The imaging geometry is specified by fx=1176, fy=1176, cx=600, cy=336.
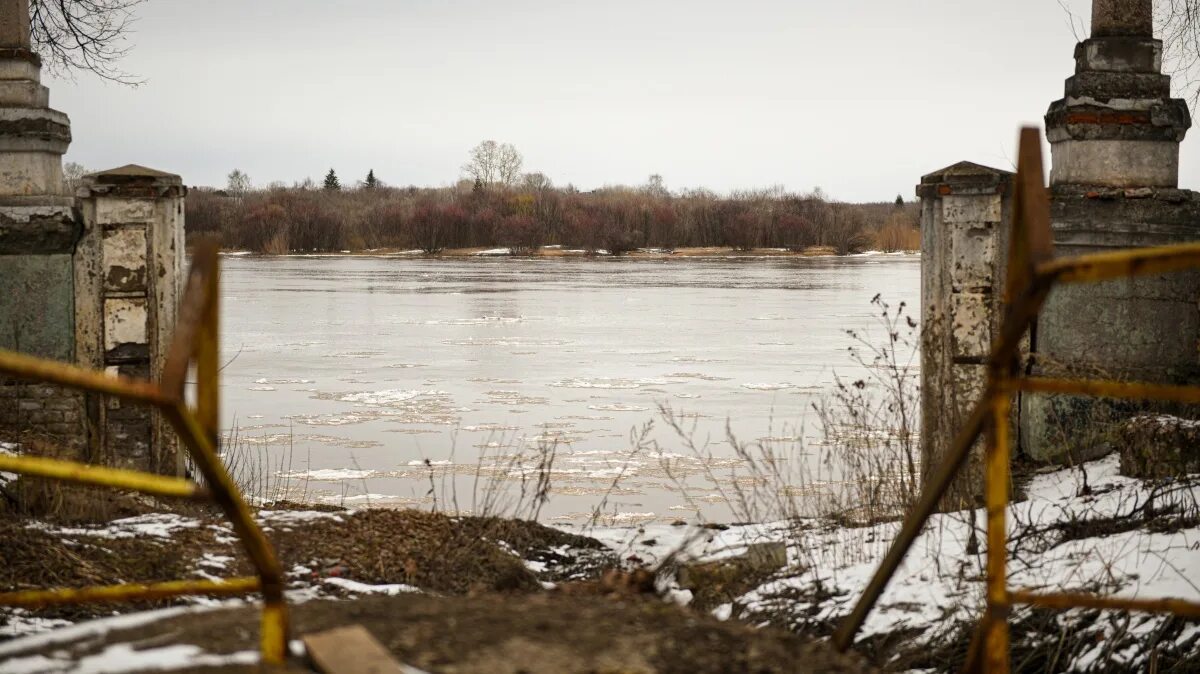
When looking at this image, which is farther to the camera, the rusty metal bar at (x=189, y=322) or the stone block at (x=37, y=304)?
the stone block at (x=37, y=304)

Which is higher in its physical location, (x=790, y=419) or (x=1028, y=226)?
(x=1028, y=226)

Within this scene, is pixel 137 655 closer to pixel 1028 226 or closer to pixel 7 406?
pixel 1028 226

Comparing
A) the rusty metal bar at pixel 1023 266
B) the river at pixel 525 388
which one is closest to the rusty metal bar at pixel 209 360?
the rusty metal bar at pixel 1023 266

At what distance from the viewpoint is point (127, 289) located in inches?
299

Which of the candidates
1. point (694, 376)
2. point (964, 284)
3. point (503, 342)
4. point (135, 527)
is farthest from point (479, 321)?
point (135, 527)

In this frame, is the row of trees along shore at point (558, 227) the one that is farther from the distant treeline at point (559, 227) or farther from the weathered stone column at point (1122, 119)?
the weathered stone column at point (1122, 119)

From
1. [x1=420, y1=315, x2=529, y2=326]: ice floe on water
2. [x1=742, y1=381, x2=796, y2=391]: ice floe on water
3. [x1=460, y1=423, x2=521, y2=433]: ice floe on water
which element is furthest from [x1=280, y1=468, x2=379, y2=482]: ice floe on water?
[x1=420, y1=315, x2=529, y2=326]: ice floe on water

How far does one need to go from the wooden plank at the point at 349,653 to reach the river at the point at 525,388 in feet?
11.5

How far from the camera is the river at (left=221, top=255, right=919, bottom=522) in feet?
26.6

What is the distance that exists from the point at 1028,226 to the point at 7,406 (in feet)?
23.2

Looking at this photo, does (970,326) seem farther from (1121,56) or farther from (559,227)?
(559,227)

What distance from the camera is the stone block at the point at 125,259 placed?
757 centimetres

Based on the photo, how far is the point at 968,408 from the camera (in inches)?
286

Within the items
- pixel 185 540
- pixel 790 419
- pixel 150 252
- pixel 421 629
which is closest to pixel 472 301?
pixel 790 419
